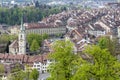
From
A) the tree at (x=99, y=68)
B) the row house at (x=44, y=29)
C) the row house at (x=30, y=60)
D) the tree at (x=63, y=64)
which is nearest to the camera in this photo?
the tree at (x=99, y=68)

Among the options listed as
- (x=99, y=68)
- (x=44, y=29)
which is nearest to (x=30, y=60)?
(x=99, y=68)

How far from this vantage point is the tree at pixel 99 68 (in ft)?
33.4

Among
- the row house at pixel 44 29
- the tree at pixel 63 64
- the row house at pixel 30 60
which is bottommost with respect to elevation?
the row house at pixel 44 29

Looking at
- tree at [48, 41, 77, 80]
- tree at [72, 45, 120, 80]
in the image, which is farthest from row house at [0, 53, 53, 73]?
tree at [72, 45, 120, 80]

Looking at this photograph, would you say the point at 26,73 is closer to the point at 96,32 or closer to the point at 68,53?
the point at 68,53

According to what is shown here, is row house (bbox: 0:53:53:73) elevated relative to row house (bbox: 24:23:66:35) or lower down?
elevated

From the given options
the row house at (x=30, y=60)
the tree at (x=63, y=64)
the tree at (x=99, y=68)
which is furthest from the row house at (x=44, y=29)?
the tree at (x=99, y=68)

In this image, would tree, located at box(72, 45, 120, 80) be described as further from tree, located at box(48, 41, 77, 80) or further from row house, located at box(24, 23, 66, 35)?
row house, located at box(24, 23, 66, 35)

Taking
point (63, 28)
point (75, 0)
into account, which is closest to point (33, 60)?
point (63, 28)

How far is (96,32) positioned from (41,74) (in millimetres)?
18259

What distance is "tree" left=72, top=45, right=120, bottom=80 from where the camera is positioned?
33.4 ft

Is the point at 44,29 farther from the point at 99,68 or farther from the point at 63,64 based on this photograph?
the point at 99,68

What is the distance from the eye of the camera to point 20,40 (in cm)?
2842

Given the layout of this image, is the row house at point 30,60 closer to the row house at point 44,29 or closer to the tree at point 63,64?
the tree at point 63,64
